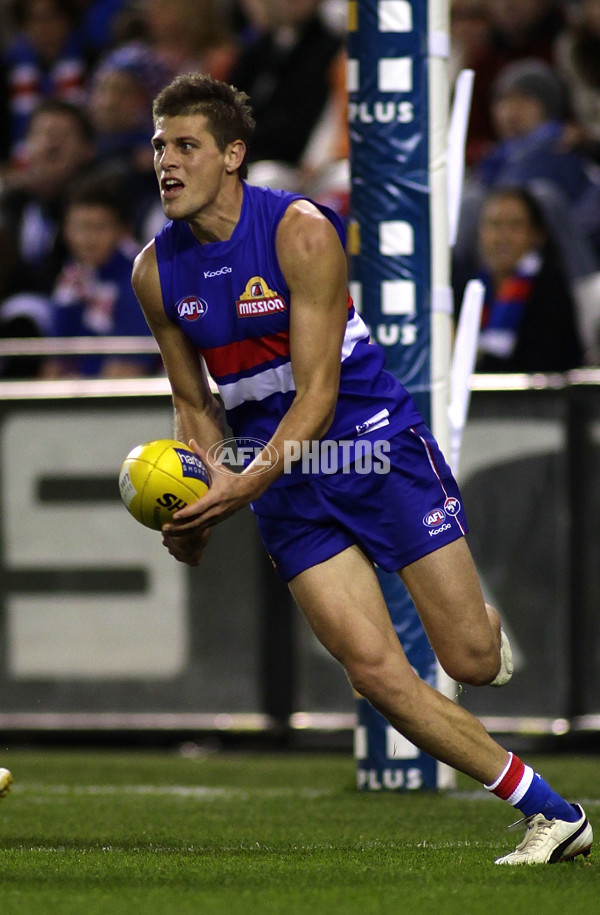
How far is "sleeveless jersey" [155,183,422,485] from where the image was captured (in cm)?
506

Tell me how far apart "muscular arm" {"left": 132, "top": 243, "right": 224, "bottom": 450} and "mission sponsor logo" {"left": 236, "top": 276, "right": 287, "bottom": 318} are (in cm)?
34

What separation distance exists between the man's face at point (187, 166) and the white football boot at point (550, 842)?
223 centimetres

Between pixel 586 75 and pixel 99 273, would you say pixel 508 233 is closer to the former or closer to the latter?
pixel 586 75

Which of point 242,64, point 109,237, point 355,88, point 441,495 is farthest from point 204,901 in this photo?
point 242,64

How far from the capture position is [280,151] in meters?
11.6

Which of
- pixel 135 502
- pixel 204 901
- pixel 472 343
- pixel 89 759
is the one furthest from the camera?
pixel 89 759

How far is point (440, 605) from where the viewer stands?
5.07m

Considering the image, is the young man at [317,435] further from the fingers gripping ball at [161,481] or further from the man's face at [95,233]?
the man's face at [95,233]

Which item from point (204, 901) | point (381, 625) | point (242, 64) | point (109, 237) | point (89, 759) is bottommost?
point (89, 759)

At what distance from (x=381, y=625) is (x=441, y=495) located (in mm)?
524

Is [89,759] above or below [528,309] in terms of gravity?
below

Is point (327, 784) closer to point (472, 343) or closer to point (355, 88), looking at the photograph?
point (472, 343)

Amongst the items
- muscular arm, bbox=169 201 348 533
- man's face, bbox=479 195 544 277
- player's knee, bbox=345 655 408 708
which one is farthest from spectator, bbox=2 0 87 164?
player's knee, bbox=345 655 408 708

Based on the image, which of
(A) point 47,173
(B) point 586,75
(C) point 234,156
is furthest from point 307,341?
(A) point 47,173
